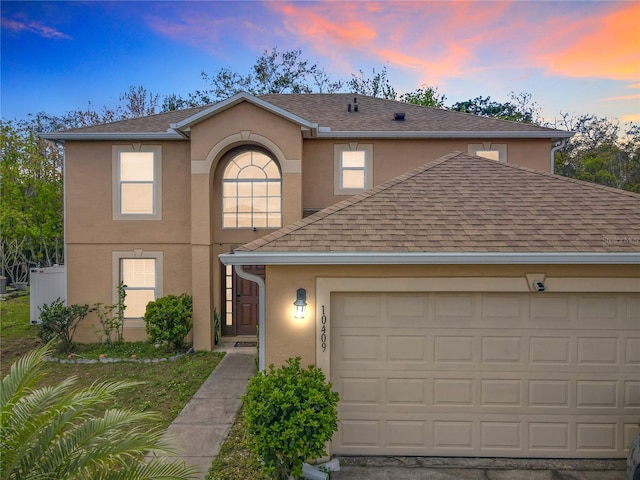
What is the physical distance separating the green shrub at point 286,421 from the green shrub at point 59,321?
7624mm

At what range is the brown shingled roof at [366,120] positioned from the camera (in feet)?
34.3

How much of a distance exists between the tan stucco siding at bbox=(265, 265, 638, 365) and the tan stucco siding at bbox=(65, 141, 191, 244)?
6.21 m

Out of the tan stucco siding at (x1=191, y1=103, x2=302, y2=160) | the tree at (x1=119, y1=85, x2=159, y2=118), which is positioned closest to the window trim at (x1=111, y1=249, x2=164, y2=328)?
the tan stucco siding at (x1=191, y1=103, x2=302, y2=160)

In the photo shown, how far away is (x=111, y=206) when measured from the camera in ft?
33.6

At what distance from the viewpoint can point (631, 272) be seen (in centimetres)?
493

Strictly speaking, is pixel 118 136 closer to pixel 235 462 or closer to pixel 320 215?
pixel 320 215

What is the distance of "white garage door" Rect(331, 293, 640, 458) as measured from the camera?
16.4ft

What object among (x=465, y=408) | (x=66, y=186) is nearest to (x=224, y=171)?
(x=66, y=186)

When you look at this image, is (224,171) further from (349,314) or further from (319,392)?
(319,392)

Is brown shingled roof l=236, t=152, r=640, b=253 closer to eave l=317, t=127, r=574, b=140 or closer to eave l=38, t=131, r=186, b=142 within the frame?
eave l=317, t=127, r=574, b=140

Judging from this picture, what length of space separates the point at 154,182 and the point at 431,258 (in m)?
8.44

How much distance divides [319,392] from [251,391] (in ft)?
2.65

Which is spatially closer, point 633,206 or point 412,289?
point 412,289

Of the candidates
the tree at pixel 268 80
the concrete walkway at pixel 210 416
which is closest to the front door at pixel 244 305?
the concrete walkway at pixel 210 416
